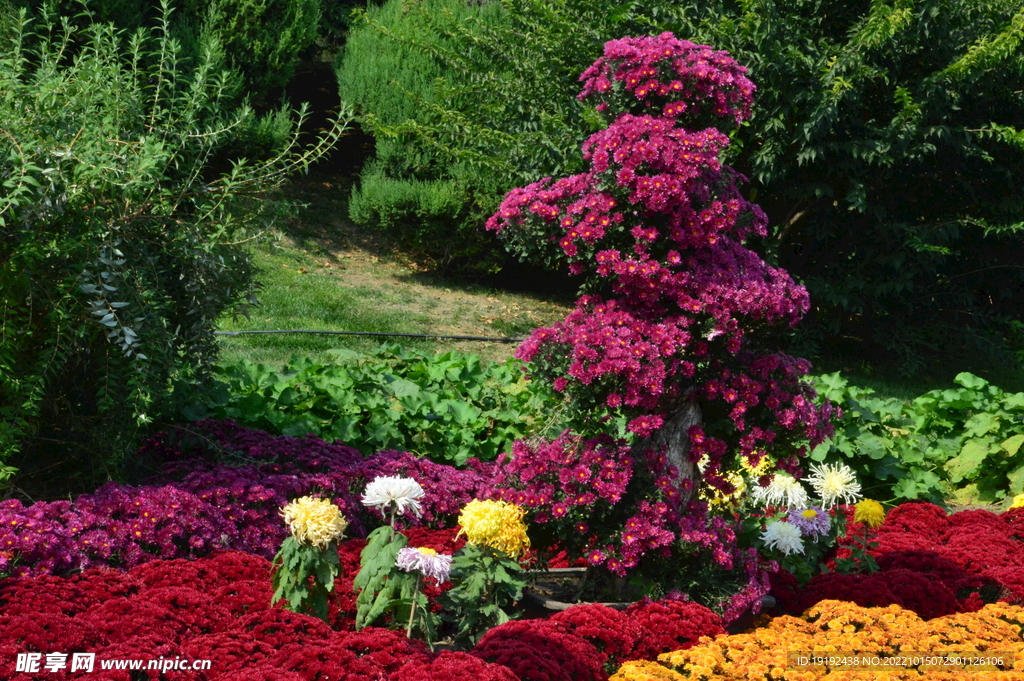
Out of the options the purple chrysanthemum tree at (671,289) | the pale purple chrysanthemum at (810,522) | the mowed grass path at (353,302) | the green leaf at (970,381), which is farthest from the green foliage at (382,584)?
the green leaf at (970,381)

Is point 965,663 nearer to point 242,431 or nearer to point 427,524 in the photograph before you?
point 427,524

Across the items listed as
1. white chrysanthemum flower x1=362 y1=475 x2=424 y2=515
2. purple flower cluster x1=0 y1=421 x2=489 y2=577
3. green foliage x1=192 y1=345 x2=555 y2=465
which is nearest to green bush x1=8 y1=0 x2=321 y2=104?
green foliage x1=192 y1=345 x2=555 y2=465

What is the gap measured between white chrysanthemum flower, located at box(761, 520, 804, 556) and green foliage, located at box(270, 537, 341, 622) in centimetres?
181

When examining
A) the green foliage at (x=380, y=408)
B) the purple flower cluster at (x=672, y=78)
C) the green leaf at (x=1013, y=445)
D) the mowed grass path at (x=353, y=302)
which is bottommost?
the mowed grass path at (x=353, y=302)

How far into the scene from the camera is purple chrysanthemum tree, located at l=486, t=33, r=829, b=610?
3727 millimetres

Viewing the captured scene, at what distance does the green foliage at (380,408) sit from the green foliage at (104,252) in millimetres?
727

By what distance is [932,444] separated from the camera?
22.4 ft

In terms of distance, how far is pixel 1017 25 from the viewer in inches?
356

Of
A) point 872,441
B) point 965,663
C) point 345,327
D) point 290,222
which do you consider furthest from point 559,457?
point 290,222

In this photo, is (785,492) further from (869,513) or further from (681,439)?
(681,439)

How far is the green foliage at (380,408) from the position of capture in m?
5.58

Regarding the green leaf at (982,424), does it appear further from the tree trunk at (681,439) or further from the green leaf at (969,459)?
the tree trunk at (681,439)

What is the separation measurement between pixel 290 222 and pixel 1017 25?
8572 millimetres

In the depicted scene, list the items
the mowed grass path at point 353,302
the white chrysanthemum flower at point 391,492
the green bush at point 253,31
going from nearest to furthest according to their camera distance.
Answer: the white chrysanthemum flower at point 391,492 < the mowed grass path at point 353,302 < the green bush at point 253,31
